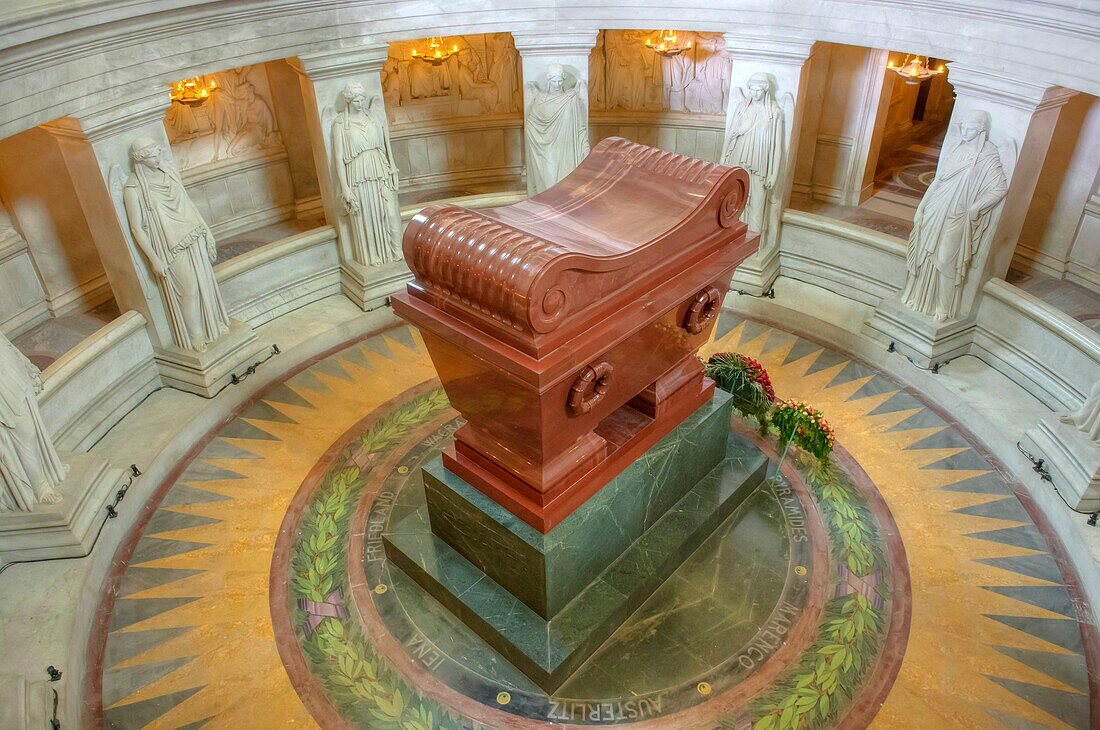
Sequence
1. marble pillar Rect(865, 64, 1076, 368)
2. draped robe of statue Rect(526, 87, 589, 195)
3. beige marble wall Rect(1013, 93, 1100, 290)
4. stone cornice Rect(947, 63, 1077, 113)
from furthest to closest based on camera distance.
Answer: draped robe of statue Rect(526, 87, 589, 195), beige marble wall Rect(1013, 93, 1100, 290), marble pillar Rect(865, 64, 1076, 368), stone cornice Rect(947, 63, 1077, 113)

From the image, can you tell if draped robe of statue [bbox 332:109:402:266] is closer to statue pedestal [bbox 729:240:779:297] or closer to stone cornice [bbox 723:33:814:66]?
stone cornice [bbox 723:33:814:66]

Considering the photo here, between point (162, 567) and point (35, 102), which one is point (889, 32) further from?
point (162, 567)

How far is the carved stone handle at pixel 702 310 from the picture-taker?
454 centimetres

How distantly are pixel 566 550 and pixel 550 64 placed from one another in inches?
199

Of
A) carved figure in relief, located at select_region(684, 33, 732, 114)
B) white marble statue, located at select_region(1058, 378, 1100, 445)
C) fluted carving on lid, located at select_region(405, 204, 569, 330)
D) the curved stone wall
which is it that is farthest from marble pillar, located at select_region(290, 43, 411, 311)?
white marble statue, located at select_region(1058, 378, 1100, 445)

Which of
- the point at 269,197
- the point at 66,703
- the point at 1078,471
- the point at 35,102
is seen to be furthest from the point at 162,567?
the point at 1078,471

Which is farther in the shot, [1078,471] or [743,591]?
[1078,471]

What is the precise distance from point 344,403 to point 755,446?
338 centimetres

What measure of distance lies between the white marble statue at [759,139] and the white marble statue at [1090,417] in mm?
2859

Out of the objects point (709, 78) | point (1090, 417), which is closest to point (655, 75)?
point (709, 78)

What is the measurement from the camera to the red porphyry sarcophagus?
3559mm

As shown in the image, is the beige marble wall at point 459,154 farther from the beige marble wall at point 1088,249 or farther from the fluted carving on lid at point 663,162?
the beige marble wall at point 1088,249

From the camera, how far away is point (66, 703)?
415 cm

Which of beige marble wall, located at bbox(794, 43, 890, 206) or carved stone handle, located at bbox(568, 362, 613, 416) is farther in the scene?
beige marble wall, located at bbox(794, 43, 890, 206)
